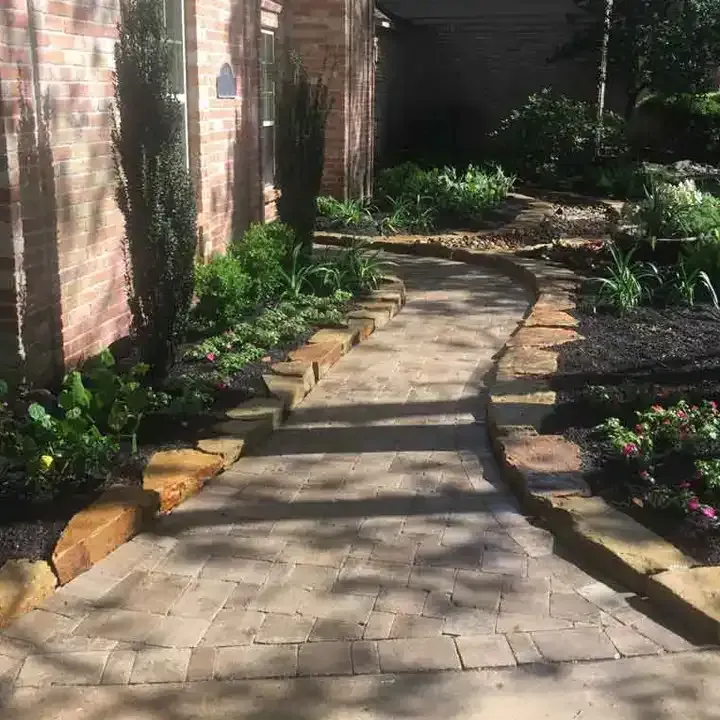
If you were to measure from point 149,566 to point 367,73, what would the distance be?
10432 mm

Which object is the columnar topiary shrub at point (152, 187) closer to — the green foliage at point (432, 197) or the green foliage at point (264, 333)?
the green foliage at point (264, 333)

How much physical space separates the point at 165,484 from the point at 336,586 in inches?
41.2

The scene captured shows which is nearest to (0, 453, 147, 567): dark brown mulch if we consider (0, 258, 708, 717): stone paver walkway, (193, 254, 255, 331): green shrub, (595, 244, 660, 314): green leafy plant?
(0, 258, 708, 717): stone paver walkway

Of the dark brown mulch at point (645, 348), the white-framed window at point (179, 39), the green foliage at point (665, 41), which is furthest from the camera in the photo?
the green foliage at point (665, 41)

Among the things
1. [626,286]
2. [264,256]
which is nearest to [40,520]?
[264,256]

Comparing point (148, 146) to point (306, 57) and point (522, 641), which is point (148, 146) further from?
point (306, 57)

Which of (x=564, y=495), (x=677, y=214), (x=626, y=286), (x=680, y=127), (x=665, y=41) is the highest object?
(x=665, y=41)

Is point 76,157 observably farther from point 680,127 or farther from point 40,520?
point 680,127

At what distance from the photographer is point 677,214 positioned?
8.34 m

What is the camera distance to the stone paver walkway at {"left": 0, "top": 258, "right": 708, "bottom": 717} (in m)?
3.09

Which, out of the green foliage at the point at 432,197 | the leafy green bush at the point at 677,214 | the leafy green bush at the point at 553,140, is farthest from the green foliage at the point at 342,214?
the leafy green bush at the point at 553,140

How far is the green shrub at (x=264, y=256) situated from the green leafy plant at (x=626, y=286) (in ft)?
8.52

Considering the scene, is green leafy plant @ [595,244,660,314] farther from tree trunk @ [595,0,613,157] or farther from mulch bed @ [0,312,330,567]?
tree trunk @ [595,0,613,157]

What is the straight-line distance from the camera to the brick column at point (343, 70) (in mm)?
11578
